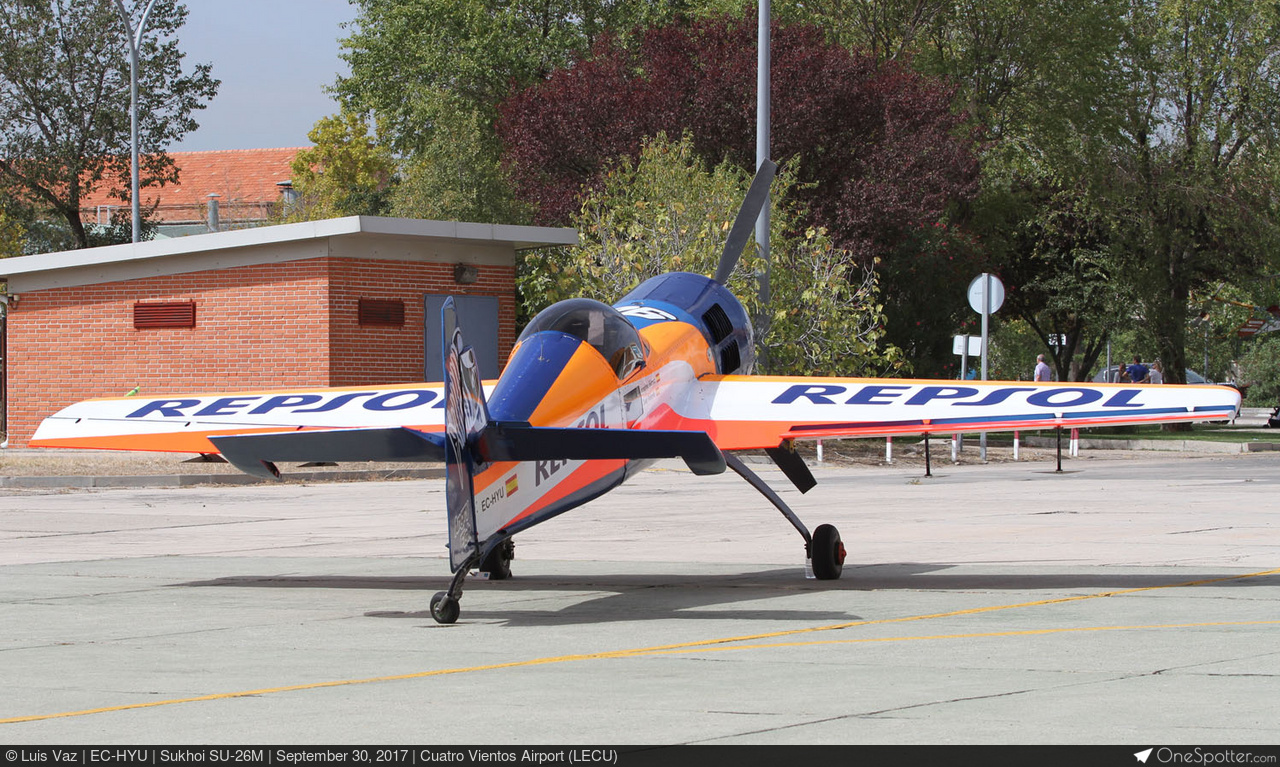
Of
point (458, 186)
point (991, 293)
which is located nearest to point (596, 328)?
point (991, 293)

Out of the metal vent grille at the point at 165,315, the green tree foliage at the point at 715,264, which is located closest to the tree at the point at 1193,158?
the green tree foliage at the point at 715,264

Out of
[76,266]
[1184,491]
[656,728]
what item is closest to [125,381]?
[76,266]

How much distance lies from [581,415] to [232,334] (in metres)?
20.5

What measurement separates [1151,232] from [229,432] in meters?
36.9

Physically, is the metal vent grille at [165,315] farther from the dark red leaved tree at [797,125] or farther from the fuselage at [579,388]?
the fuselage at [579,388]

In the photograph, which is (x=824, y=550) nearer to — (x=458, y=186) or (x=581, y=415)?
(x=581, y=415)

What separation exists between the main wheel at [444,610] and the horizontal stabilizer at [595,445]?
3.16 ft

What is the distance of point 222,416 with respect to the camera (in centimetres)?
1102

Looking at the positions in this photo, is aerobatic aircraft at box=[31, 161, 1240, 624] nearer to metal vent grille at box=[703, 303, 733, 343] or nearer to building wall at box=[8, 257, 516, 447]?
metal vent grille at box=[703, 303, 733, 343]

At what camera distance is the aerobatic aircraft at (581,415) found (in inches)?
348

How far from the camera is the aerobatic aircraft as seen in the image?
348 inches

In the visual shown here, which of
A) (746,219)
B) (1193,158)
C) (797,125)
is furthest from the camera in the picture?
(1193,158)

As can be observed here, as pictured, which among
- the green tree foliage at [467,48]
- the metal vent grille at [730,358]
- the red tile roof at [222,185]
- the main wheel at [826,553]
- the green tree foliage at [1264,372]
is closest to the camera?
the main wheel at [826,553]
